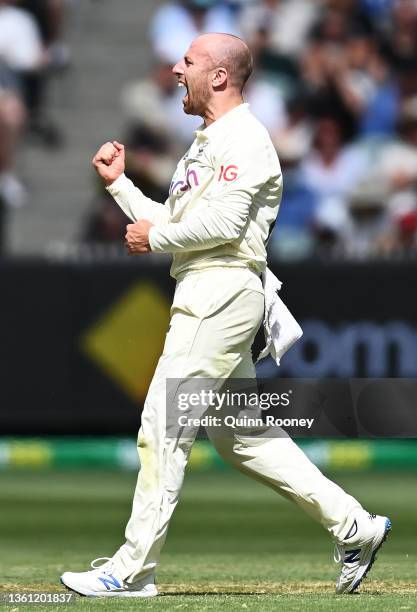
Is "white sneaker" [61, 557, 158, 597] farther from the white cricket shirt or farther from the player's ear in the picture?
the player's ear

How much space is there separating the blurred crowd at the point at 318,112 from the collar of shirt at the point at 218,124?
713 cm

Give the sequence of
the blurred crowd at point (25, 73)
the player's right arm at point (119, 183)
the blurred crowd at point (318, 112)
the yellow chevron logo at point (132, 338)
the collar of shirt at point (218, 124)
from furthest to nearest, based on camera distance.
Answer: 1. the blurred crowd at point (25, 73)
2. the blurred crowd at point (318, 112)
3. the yellow chevron logo at point (132, 338)
4. the player's right arm at point (119, 183)
5. the collar of shirt at point (218, 124)

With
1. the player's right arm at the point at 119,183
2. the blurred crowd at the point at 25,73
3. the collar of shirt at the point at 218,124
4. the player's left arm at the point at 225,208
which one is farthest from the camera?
the blurred crowd at the point at 25,73

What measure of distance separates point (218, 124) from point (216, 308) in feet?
2.29

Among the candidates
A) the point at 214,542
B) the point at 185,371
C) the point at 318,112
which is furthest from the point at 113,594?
the point at 318,112

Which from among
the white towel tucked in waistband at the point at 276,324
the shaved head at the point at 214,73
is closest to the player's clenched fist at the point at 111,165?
the shaved head at the point at 214,73

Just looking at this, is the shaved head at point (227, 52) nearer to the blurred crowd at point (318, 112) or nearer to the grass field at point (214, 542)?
the grass field at point (214, 542)

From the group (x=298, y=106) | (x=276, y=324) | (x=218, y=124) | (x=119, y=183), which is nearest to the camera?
(x=218, y=124)

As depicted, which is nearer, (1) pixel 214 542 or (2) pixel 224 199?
(2) pixel 224 199

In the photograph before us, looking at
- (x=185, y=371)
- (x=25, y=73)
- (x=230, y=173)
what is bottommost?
(x=185, y=371)

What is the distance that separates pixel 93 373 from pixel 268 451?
684 centimetres

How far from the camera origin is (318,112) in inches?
567

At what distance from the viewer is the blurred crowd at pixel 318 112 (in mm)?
13586

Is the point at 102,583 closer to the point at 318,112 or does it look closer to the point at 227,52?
the point at 227,52
